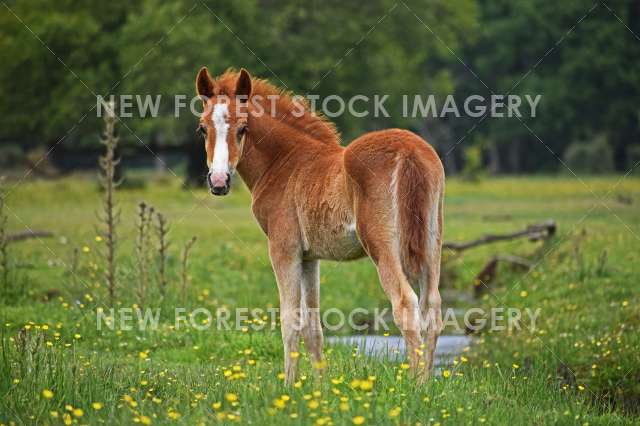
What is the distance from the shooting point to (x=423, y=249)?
7547mm

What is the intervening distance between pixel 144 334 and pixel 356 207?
4.31 metres

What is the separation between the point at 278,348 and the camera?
10.6 metres

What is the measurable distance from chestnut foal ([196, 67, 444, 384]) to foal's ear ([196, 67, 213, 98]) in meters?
0.01

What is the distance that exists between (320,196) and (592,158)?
42.1 metres

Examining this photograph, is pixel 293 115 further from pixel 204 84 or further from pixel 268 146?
pixel 204 84

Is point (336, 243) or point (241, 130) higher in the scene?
point (241, 130)

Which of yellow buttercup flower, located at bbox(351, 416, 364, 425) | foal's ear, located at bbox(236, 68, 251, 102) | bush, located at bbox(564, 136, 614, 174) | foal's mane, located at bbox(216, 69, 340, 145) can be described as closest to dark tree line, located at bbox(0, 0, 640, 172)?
bush, located at bbox(564, 136, 614, 174)

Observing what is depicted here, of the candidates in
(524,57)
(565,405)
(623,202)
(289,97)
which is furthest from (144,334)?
(524,57)

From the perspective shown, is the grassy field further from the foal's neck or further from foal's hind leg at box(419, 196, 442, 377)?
the foal's neck

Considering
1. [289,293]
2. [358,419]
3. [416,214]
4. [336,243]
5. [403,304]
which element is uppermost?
[416,214]

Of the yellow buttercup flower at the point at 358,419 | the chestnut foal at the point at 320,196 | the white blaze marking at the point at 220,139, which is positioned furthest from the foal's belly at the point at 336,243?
the yellow buttercup flower at the point at 358,419

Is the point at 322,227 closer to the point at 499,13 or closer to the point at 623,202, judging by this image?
the point at 623,202

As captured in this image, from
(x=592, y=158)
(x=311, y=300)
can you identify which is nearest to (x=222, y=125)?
(x=311, y=300)

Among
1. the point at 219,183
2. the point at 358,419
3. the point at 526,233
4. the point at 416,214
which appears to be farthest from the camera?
the point at 526,233
